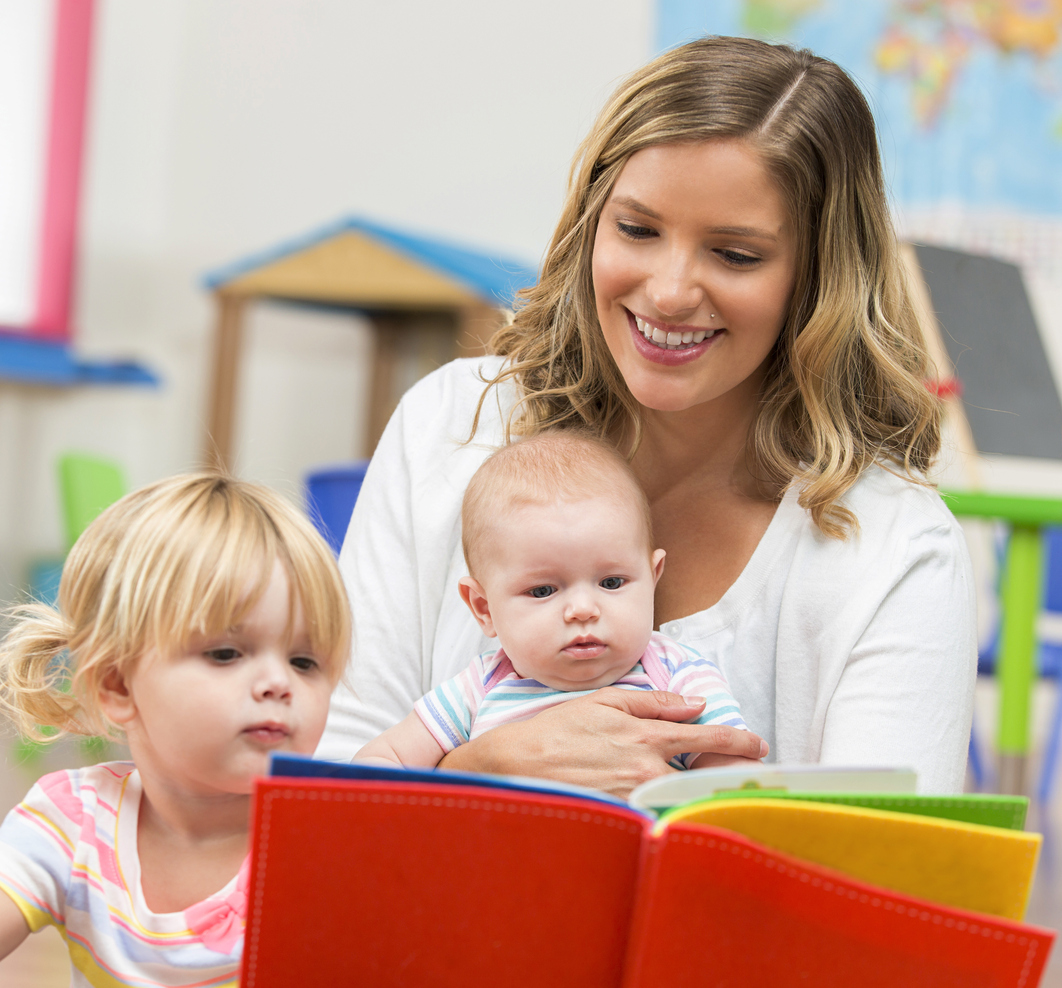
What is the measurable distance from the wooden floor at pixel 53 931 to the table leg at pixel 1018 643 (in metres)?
0.31

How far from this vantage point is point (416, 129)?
15.4ft

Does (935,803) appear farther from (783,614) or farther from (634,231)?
(634,231)

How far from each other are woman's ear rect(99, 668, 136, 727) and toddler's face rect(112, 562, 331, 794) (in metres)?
0.01

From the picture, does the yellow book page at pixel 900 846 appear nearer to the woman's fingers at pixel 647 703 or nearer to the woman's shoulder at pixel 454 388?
the woman's fingers at pixel 647 703

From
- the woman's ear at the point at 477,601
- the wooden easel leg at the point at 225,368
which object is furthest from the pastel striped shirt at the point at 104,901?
the wooden easel leg at the point at 225,368

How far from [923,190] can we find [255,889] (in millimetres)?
4109

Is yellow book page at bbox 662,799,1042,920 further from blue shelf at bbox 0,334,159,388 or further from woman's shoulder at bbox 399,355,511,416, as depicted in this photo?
blue shelf at bbox 0,334,159,388

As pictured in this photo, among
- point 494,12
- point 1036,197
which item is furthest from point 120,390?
point 1036,197

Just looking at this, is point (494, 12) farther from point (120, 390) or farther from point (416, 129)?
point (120, 390)

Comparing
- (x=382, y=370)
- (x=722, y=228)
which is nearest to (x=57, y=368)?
(x=382, y=370)

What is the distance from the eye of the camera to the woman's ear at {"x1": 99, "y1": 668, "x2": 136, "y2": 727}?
0.90 metres

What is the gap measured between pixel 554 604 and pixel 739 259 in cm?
40

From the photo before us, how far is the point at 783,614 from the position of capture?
3.98ft

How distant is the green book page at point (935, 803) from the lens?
0.68 meters
